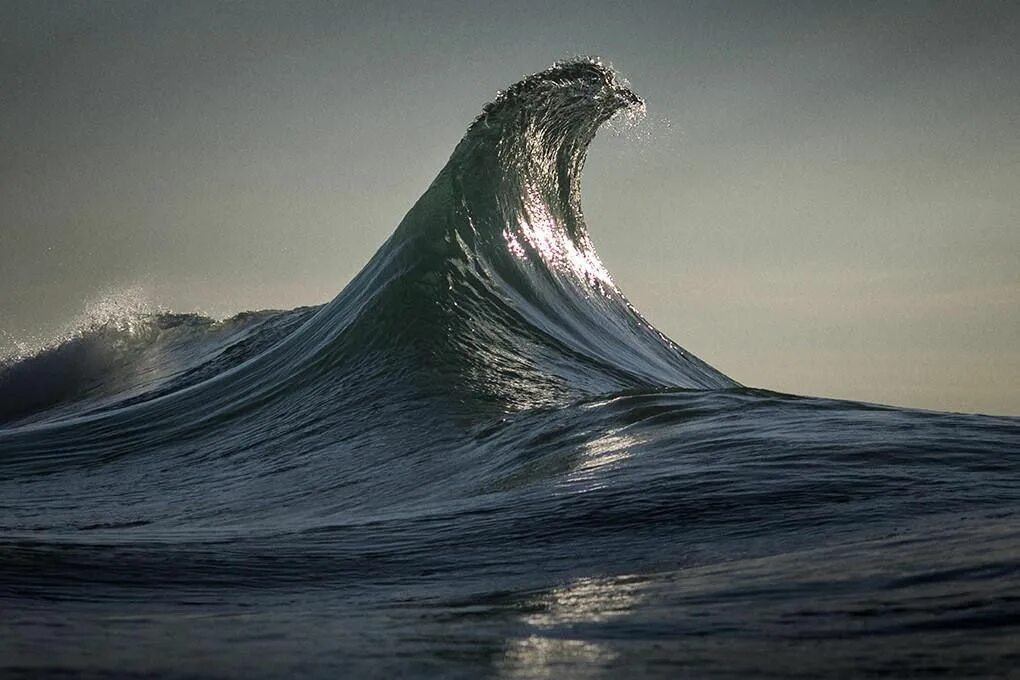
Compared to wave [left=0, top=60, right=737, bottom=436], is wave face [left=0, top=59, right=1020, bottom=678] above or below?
below

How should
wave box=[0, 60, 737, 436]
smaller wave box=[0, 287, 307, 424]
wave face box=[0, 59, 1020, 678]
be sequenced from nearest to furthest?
wave face box=[0, 59, 1020, 678], wave box=[0, 60, 737, 436], smaller wave box=[0, 287, 307, 424]

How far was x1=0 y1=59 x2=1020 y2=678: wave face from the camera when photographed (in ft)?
8.29

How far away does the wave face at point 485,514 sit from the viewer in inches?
99.5

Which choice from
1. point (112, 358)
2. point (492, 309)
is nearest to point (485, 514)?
point (492, 309)

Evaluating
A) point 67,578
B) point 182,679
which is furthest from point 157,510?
point 182,679

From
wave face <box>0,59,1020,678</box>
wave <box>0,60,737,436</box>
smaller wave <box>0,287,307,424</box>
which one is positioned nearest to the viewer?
wave face <box>0,59,1020,678</box>

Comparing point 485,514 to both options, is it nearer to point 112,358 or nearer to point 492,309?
point 492,309

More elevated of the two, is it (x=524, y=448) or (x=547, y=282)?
(x=547, y=282)

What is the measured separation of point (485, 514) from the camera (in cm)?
518

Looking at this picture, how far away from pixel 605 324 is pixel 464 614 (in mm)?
10626

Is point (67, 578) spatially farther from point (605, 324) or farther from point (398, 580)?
point (605, 324)

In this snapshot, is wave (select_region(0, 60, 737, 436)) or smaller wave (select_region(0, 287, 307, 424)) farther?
smaller wave (select_region(0, 287, 307, 424))

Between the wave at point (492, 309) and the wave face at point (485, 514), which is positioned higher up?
the wave at point (492, 309)

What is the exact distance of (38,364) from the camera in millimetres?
20266
